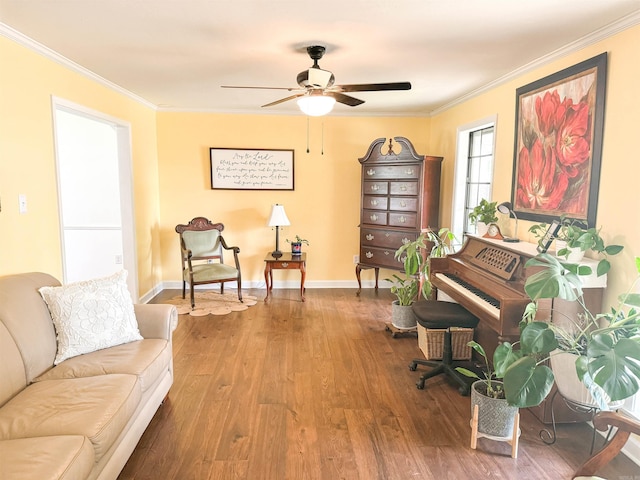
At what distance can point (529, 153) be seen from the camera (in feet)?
10.0

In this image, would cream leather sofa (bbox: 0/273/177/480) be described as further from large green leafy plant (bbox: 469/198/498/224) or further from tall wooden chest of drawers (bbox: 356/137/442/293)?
tall wooden chest of drawers (bbox: 356/137/442/293)

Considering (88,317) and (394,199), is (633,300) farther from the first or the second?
(394,199)

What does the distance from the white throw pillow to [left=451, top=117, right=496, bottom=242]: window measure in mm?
3228

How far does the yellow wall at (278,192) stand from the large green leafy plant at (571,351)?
3.52 m

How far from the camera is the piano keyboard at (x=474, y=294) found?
2423mm

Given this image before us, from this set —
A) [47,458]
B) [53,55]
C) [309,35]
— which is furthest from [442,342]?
[53,55]

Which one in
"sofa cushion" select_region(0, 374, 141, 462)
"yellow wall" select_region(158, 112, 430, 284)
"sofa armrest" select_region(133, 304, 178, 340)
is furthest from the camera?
"yellow wall" select_region(158, 112, 430, 284)

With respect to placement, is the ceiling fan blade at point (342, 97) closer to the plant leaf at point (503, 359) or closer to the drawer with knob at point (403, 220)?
the plant leaf at point (503, 359)

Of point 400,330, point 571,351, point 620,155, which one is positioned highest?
point 620,155

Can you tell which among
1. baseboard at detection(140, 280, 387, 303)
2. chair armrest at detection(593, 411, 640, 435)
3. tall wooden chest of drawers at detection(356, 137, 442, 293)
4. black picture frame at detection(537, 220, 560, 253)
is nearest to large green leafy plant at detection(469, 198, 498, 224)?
black picture frame at detection(537, 220, 560, 253)

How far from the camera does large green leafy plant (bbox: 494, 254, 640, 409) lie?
5.38 feet

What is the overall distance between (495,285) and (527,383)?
0.88 meters

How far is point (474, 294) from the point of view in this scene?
8.93 ft

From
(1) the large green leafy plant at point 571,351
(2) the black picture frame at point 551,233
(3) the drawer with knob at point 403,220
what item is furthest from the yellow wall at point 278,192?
(1) the large green leafy plant at point 571,351
